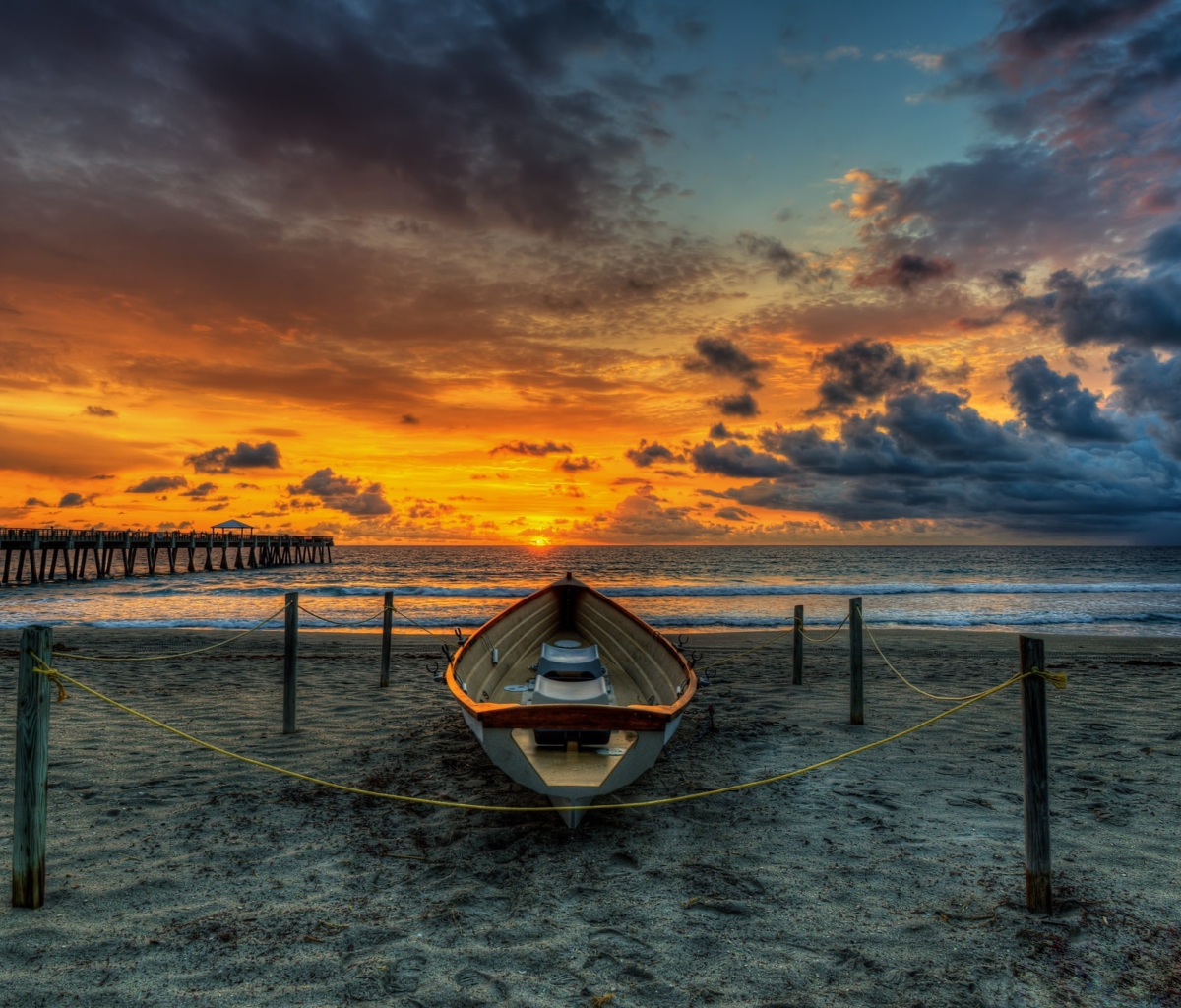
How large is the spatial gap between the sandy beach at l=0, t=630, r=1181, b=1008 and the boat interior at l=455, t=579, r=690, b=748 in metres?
0.67

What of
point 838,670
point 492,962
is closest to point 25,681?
point 492,962

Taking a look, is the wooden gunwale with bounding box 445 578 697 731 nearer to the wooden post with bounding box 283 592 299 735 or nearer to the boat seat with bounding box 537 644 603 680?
the boat seat with bounding box 537 644 603 680

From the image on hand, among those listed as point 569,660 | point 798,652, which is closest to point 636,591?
point 798,652

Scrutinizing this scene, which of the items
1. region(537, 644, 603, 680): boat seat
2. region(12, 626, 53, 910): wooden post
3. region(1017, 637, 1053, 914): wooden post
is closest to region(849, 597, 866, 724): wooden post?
region(537, 644, 603, 680): boat seat

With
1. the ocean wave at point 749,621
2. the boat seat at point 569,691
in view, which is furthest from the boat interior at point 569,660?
the ocean wave at point 749,621

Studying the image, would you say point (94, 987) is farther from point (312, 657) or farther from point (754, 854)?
point (312, 657)

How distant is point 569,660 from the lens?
736cm

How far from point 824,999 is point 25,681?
168 inches

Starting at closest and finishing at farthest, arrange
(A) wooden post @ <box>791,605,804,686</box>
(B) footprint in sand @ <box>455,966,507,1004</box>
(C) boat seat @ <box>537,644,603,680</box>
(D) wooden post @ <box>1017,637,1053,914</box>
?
(B) footprint in sand @ <box>455,966,507,1004</box> → (D) wooden post @ <box>1017,637,1053,914</box> → (C) boat seat @ <box>537,644,603,680</box> → (A) wooden post @ <box>791,605,804,686</box>

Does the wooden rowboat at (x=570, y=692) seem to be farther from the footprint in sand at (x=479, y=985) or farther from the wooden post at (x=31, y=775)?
the wooden post at (x=31, y=775)

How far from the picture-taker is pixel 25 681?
3.59 metres

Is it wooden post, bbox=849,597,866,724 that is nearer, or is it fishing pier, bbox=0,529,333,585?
wooden post, bbox=849,597,866,724

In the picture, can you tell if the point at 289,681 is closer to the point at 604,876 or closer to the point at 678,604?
the point at 604,876

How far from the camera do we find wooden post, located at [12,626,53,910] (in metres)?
3.58
